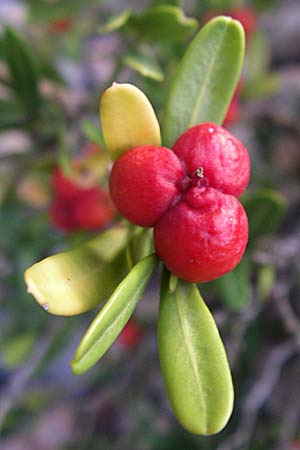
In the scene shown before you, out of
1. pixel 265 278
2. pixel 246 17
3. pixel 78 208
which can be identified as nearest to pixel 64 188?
pixel 78 208

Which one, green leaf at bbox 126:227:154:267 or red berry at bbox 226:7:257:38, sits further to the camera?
red berry at bbox 226:7:257:38

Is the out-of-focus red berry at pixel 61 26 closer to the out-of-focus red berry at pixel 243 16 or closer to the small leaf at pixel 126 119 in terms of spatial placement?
the out-of-focus red berry at pixel 243 16

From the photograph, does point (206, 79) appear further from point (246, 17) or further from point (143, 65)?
point (246, 17)

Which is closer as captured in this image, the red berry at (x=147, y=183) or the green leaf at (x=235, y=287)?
the red berry at (x=147, y=183)

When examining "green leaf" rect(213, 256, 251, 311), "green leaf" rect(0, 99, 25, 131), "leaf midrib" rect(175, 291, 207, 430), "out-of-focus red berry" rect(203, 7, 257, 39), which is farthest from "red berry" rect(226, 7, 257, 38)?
"leaf midrib" rect(175, 291, 207, 430)

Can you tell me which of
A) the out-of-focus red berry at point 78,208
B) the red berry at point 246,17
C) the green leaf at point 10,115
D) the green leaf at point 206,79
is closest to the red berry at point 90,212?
the out-of-focus red berry at point 78,208

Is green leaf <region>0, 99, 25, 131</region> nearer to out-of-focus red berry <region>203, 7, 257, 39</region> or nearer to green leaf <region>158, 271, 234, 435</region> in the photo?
out-of-focus red berry <region>203, 7, 257, 39</region>
